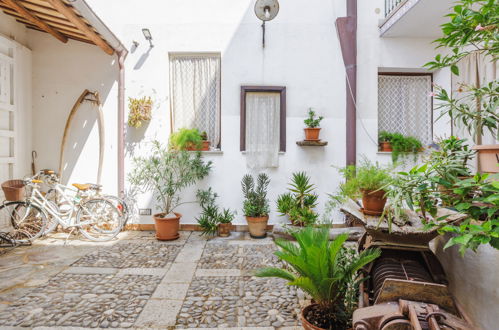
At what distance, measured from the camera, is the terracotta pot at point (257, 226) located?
186 inches

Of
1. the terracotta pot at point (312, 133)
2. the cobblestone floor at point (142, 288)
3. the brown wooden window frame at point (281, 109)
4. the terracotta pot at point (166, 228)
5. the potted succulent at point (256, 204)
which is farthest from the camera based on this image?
the brown wooden window frame at point (281, 109)

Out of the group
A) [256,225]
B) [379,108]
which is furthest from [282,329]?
[379,108]

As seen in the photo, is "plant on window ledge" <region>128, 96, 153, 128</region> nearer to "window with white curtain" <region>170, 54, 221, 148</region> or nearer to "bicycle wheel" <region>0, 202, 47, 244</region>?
"window with white curtain" <region>170, 54, 221, 148</region>

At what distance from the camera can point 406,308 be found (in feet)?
4.72

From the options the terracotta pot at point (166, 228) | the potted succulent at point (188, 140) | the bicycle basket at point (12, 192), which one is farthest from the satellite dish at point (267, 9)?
the bicycle basket at point (12, 192)

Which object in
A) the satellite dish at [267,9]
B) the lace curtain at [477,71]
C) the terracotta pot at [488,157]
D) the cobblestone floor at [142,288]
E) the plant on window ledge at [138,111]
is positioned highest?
the satellite dish at [267,9]

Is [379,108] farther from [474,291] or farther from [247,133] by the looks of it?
[474,291]

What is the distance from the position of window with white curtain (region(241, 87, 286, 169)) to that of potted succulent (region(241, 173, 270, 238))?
28 cm

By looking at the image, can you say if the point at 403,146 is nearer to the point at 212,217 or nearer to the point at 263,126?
the point at 263,126

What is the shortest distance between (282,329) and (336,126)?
3.65 m

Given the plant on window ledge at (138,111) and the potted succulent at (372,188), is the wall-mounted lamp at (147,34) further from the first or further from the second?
the potted succulent at (372,188)

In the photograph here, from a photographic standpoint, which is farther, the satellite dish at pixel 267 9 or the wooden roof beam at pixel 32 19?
the satellite dish at pixel 267 9

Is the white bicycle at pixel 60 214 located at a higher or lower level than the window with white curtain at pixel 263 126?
lower

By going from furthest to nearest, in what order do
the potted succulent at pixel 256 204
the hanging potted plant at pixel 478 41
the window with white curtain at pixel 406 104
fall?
1. the window with white curtain at pixel 406 104
2. the potted succulent at pixel 256 204
3. the hanging potted plant at pixel 478 41
